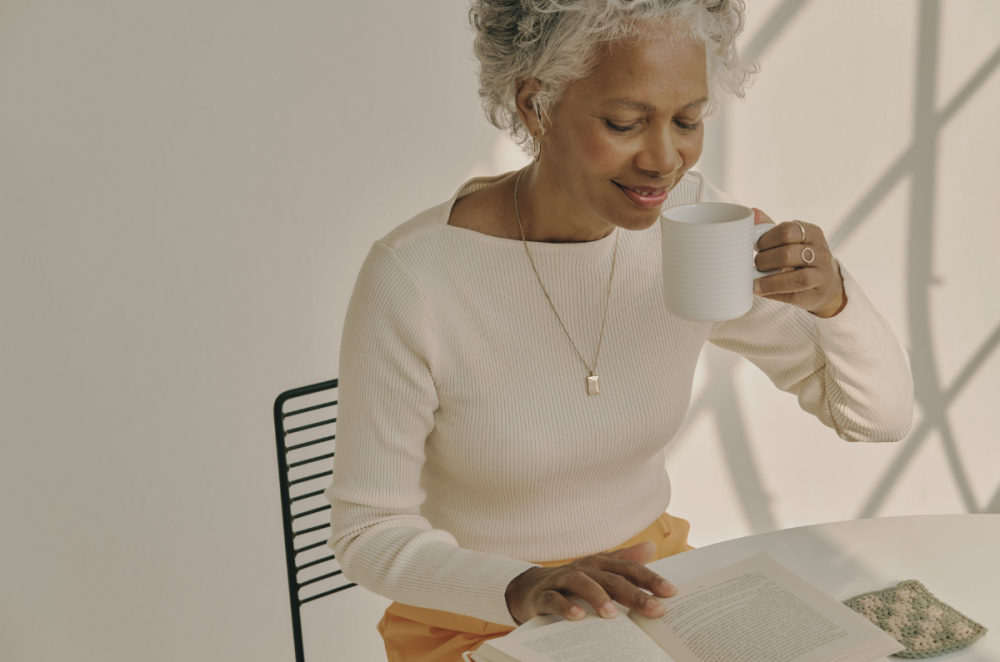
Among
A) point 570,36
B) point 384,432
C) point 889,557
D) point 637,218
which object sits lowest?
point 889,557

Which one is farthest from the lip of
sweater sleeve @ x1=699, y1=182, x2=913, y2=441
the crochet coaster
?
the crochet coaster

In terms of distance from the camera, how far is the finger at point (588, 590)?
0.93 meters

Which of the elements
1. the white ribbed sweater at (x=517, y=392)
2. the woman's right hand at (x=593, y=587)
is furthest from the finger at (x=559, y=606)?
the white ribbed sweater at (x=517, y=392)

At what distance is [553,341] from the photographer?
1.32 meters

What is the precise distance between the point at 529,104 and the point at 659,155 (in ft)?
0.73

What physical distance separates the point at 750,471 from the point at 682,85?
6.22 ft

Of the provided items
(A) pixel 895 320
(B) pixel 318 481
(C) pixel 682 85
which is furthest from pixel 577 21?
(A) pixel 895 320

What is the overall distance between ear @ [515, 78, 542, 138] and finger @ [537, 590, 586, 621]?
64cm

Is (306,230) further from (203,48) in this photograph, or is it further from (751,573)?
(751,573)

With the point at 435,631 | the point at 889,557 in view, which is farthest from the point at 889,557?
the point at 435,631

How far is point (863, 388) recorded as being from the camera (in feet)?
4.40

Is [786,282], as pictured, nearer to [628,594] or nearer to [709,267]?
[709,267]

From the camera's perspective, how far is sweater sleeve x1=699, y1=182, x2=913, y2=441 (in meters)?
1.29

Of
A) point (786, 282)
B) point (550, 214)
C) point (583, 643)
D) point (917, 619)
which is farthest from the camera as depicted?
point (550, 214)
